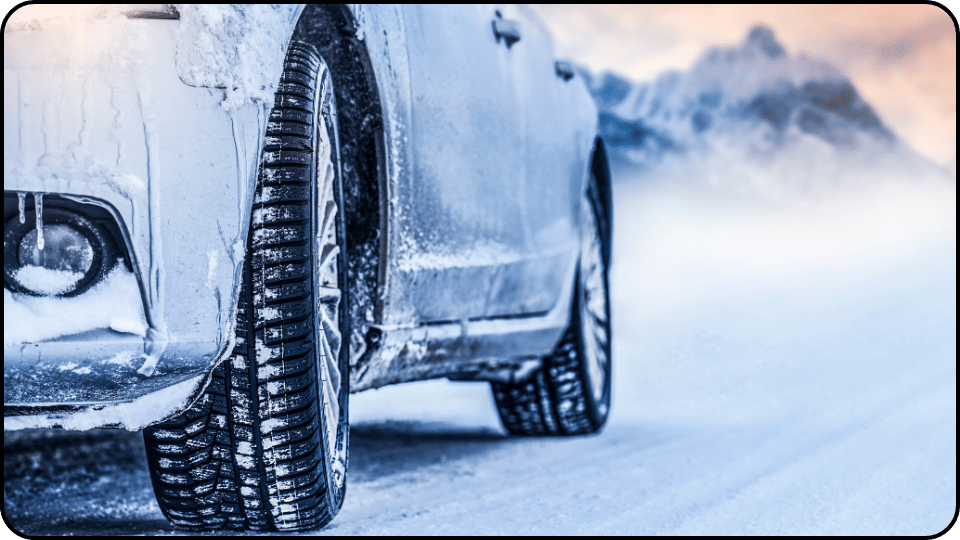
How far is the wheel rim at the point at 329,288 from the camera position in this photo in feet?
5.41

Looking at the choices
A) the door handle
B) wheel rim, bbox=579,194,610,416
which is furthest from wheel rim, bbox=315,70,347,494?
wheel rim, bbox=579,194,610,416

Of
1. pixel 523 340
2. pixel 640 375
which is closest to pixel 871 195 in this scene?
pixel 640 375

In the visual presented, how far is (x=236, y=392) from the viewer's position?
1476 mm

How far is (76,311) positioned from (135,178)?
204 millimetres

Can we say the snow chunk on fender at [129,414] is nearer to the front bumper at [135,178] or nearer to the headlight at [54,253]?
the front bumper at [135,178]

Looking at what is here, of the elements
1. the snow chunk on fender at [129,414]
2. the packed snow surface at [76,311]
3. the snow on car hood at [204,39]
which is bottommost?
the snow chunk on fender at [129,414]

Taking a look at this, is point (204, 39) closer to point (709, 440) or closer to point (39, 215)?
point (39, 215)

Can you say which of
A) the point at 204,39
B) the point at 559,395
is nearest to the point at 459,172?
the point at 204,39

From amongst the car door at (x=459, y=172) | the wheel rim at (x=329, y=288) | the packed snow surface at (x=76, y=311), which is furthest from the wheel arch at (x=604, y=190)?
the packed snow surface at (x=76, y=311)

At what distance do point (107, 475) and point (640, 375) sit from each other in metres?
2.81

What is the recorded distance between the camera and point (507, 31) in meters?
2.39

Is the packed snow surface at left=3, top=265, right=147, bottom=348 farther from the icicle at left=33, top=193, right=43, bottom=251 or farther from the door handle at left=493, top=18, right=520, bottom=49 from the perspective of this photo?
the door handle at left=493, top=18, right=520, bottom=49

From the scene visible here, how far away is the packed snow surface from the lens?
1151 millimetres

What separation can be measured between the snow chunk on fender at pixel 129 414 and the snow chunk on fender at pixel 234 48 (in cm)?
46
